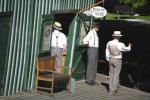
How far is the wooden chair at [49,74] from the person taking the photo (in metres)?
15.5

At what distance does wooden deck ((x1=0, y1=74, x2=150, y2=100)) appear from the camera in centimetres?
1539

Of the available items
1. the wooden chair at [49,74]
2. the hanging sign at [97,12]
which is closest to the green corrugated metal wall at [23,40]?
the wooden chair at [49,74]

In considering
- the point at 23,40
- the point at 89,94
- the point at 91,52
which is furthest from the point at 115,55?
the point at 23,40

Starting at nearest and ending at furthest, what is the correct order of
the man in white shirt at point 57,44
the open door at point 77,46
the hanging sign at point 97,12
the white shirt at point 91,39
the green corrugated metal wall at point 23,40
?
the green corrugated metal wall at point 23,40
the man in white shirt at point 57,44
the white shirt at point 91,39
the open door at point 77,46
the hanging sign at point 97,12

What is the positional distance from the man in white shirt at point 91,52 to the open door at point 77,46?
0.45m

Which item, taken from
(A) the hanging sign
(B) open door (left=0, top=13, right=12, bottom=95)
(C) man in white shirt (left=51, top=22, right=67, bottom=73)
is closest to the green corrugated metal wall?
(B) open door (left=0, top=13, right=12, bottom=95)

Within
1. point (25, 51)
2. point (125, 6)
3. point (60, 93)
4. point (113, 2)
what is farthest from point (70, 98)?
point (113, 2)

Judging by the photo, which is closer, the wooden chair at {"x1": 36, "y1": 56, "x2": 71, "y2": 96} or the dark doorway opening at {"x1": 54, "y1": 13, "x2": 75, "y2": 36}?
the wooden chair at {"x1": 36, "y1": 56, "x2": 71, "y2": 96}

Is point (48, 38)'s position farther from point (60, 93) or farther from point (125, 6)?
point (125, 6)

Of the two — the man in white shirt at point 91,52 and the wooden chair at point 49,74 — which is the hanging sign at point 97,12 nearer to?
the man in white shirt at point 91,52

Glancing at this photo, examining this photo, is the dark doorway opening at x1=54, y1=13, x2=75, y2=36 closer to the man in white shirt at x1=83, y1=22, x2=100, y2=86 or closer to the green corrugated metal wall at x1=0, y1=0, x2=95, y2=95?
the man in white shirt at x1=83, y1=22, x2=100, y2=86

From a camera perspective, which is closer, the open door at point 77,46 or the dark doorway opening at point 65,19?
the open door at point 77,46

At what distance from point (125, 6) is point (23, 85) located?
1200 inches

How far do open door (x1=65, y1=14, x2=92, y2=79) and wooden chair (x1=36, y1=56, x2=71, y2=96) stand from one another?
5.91 feet
